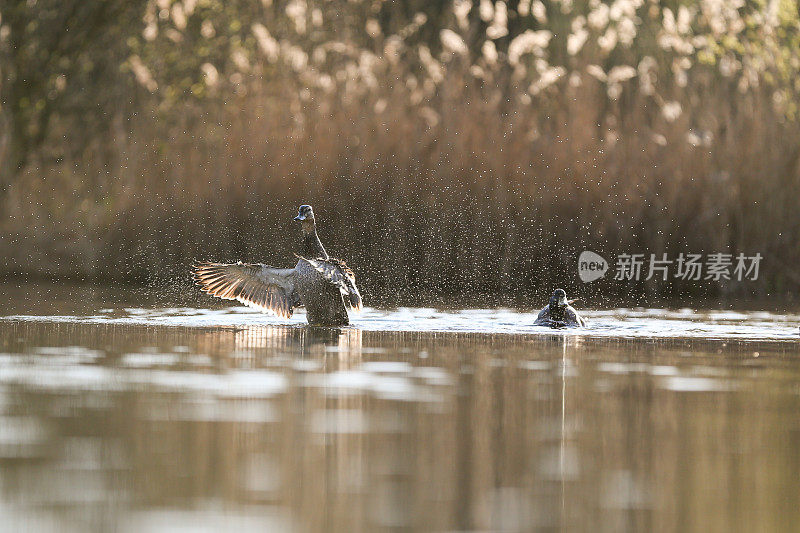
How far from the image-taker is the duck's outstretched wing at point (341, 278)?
33.7ft

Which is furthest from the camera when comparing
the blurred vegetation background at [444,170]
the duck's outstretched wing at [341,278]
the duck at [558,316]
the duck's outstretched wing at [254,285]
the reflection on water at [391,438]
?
the blurred vegetation background at [444,170]

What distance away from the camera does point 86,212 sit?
14219 millimetres

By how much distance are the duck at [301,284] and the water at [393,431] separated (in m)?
0.79

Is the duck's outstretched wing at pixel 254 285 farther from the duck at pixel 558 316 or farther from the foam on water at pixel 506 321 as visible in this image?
the duck at pixel 558 316

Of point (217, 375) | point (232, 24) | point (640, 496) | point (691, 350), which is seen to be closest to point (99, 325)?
point (217, 375)

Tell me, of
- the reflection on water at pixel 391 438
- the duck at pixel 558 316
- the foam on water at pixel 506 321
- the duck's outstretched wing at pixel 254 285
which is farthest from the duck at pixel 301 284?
the reflection on water at pixel 391 438

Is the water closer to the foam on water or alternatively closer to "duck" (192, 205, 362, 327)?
the foam on water

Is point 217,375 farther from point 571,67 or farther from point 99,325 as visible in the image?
point 571,67

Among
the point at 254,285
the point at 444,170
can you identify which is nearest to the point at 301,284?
the point at 254,285

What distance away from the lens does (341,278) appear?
1042 centimetres

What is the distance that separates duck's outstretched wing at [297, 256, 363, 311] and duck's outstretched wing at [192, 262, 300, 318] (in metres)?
0.25

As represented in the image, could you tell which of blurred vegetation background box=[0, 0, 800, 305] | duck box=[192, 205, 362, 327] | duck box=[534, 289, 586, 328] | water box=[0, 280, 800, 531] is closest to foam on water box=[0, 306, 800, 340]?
duck box=[534, 289, 586, 328]

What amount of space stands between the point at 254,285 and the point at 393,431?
533 centimetres

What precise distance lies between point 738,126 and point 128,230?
5.39 metres
